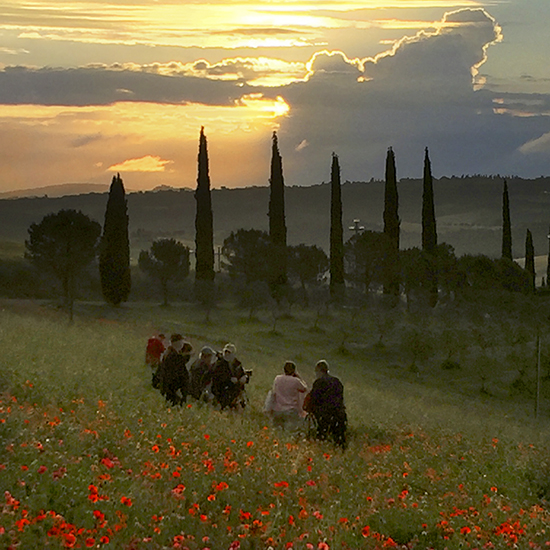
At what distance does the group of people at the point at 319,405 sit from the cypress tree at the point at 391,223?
170 ft

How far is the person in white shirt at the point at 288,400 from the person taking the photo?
15172 mm

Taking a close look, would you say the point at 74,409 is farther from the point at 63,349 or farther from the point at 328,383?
the point at 63,349

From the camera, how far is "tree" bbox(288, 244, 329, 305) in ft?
220

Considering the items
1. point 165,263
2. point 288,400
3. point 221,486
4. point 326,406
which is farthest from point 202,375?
point 165,263

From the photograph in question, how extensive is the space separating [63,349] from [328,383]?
33.6ft

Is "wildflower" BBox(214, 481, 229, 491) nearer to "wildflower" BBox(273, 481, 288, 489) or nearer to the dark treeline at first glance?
"wildflower" BBox(273, 481, 288, 489)

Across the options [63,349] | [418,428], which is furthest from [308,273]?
[418,428]

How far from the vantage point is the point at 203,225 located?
64.2m

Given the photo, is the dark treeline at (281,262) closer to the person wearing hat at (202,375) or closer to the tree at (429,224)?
the tree at (429,224)

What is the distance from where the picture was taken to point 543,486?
12.0m

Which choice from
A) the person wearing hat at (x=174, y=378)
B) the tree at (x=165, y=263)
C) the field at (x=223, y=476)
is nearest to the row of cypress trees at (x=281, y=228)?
the tree at (x=165, y=263)

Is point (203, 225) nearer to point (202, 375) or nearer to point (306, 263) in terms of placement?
point (306, 263)

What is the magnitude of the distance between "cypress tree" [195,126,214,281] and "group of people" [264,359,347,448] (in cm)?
4620

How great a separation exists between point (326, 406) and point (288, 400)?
42.8 inches
